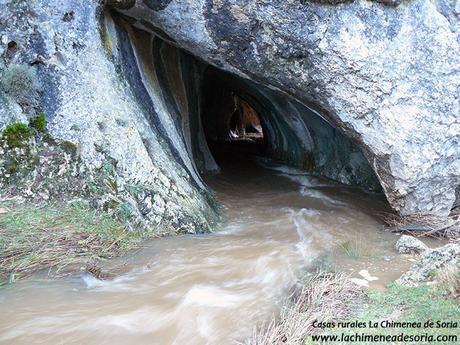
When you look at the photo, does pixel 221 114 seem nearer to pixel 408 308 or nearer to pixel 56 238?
pixel 56 238

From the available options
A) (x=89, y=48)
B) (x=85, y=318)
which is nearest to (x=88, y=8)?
(x=89, y=48)

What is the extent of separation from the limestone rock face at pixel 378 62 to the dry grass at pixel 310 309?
2258 mm

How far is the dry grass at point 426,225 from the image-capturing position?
14.7 ft

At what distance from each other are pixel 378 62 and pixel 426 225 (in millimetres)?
1877

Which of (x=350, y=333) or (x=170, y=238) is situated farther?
(x=170, y=238)

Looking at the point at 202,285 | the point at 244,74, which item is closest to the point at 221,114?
the point at 244,74

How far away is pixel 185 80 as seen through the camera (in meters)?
7.14

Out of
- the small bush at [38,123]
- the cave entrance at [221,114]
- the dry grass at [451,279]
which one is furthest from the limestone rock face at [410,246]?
the cave entrance at [221,114]

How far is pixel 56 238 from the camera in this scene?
11.0 ft

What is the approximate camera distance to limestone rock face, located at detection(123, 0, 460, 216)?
14.5 ft

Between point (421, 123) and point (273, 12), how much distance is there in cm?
200

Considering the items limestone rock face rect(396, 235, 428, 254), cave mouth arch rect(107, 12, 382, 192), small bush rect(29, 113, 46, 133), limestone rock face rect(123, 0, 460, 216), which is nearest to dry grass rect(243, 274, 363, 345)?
limestone rock face rect(396, 235, 428, 254)

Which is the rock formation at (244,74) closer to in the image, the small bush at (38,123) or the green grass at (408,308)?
the small bush at (38,123)

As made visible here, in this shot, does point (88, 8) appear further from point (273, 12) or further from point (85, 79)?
point (273, 12)
